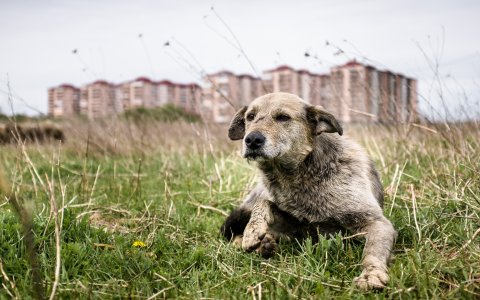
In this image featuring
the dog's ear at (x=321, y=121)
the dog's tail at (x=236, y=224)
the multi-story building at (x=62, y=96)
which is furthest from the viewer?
the multi-story building at (x=62, y=96)

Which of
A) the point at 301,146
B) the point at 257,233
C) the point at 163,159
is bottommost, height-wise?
the point at 163,159

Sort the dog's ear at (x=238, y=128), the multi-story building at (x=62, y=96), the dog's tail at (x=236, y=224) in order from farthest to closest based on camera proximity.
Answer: the multi-story building at (x=62, y=96) → the dog's ear at (x=238, y=128) → the dog's tail at (x=236, y=224)

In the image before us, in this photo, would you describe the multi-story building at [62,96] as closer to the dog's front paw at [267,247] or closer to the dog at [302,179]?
the dog at [302,179]

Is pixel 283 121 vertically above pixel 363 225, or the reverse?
pixel 283 121

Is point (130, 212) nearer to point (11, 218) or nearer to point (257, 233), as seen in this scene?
point (11, 218)

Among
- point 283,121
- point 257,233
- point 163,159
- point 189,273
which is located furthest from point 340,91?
point 189,273

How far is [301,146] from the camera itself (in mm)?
3799

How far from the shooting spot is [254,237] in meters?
3.56

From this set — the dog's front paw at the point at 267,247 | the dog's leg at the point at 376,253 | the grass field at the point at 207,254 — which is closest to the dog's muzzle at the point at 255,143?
the dog's front paw at the point at 267,247

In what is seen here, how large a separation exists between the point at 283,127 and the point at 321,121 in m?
0.33

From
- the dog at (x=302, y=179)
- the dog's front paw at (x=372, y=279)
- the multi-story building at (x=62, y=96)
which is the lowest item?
the multi-story building at (x=62, y=96)

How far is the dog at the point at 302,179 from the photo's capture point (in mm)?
3607

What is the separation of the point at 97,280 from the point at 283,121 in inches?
72.1

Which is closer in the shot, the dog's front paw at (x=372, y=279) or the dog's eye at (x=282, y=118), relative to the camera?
the dog's front paw at (x=372, y=279)
